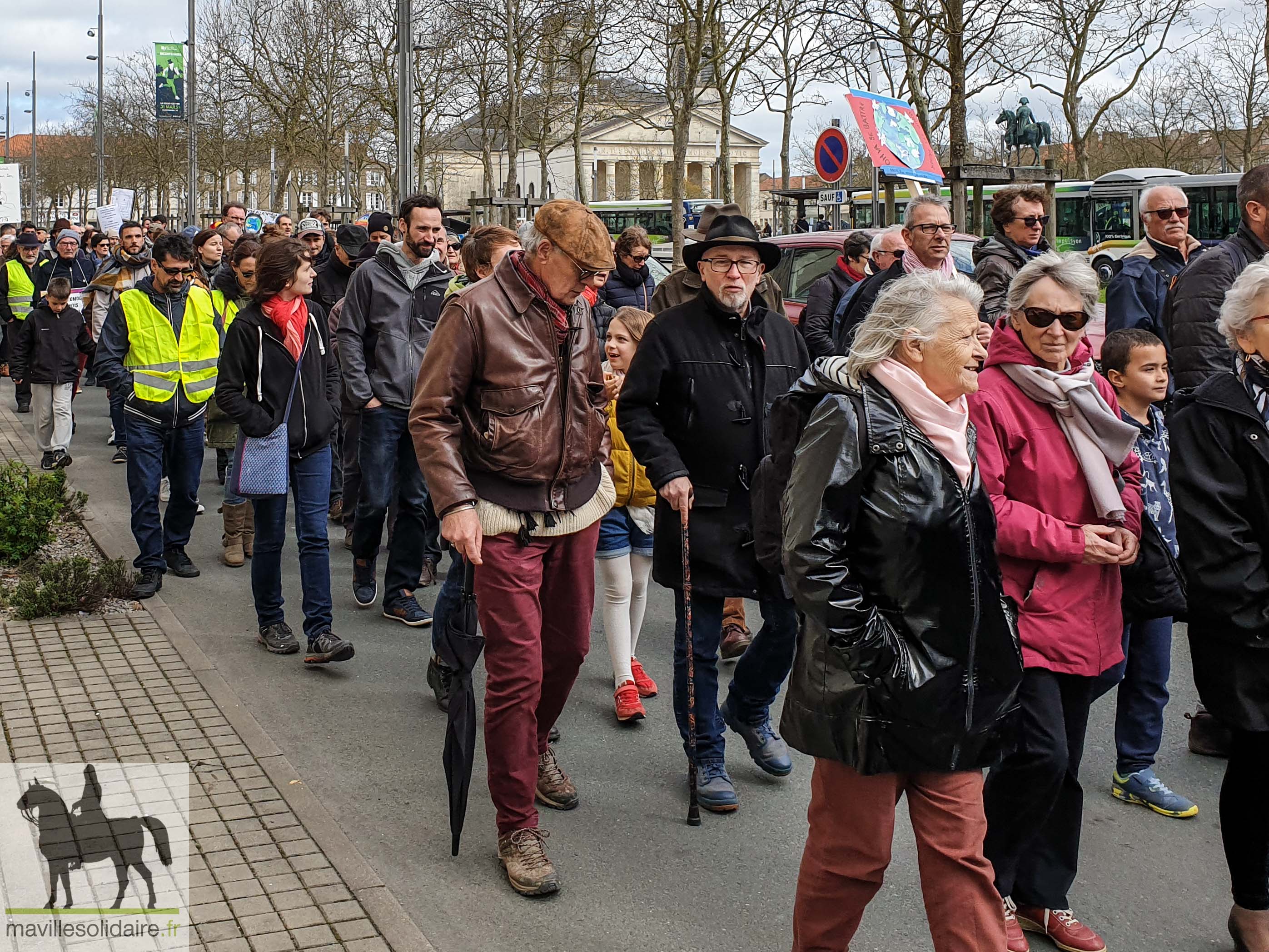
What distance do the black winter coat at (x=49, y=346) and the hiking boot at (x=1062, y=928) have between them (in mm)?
10375

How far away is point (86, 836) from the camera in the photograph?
4523 mm

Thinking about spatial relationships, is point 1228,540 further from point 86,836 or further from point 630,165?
point 630,165

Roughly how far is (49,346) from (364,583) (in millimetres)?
6128

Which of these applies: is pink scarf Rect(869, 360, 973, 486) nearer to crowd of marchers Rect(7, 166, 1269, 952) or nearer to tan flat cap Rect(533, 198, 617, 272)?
crowd of marchers Rect(7, 166, 1269, 952)

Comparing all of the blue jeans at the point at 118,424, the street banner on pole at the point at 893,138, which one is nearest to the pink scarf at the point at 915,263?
the blue jeans at the point at 118,424

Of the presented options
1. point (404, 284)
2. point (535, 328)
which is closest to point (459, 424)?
point (535, 328)

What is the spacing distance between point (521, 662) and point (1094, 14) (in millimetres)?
35090

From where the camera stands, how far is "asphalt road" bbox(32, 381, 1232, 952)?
164 inches

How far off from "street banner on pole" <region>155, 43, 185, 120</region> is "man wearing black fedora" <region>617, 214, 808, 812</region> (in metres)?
32.7

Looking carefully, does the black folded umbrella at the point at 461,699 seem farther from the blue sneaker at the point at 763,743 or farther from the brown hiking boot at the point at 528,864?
the blue sneaker at the point at 763,743

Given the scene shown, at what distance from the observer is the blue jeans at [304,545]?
674 cm

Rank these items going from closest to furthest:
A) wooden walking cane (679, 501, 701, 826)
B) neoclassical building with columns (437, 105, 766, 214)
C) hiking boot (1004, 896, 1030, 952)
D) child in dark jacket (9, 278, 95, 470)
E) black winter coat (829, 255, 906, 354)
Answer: hiking boot (1004, 896, 1030, 952) < wooden walking cane (679, 501, 701, 826) < black winter coat (829, 255, 906, 354) < child in dark jacket (9, 278, 95, 470) < neoclassical building with columns (437, 105, 766, 214)

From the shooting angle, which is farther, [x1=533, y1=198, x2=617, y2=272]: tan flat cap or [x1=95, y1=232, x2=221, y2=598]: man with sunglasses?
[x1=95, y1=232, x2=221, y2=598]: man with sunglasses

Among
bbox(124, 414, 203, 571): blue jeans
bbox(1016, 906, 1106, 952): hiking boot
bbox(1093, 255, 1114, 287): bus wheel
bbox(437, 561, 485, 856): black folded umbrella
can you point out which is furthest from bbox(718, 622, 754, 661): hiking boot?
bbox(1093, 255, 1114, 287): bus wheel
